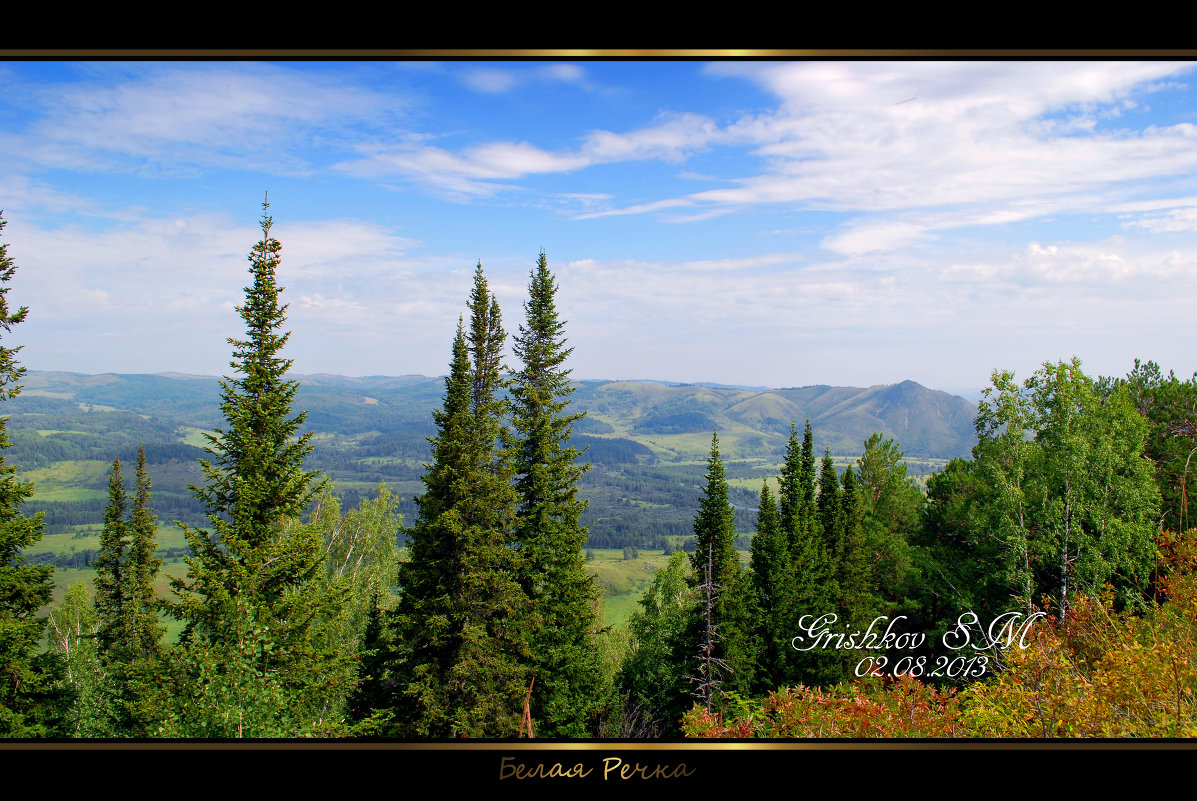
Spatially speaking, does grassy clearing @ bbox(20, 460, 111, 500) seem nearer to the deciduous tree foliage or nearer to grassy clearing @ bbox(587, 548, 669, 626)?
grassy clearing @ bbox(587, 548, 669, 626)

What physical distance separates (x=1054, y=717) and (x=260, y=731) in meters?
7.90

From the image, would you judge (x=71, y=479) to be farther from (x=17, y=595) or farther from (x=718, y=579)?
(x=718, y=579)

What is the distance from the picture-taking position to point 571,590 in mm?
14281

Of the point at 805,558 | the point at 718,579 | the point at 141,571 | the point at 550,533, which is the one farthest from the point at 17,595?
the point at 805,558

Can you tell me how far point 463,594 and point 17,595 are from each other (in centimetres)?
718

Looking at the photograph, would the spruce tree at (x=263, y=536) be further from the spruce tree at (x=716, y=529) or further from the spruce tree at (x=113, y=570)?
the spruce tree at (x=113, y=570)

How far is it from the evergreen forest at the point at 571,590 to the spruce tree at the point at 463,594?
0.24 feet

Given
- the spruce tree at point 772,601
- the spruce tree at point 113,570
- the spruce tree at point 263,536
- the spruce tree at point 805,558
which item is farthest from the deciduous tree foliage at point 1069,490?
the spruce tree at point 113,570

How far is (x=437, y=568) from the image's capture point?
484 inches

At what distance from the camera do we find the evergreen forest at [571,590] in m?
6.75

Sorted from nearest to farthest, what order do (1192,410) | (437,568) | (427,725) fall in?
(427,725) < (437,568) < (1192,410)
